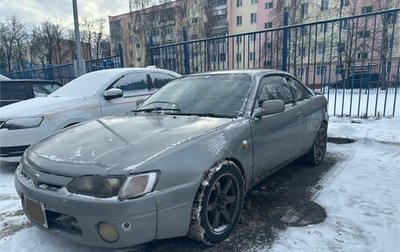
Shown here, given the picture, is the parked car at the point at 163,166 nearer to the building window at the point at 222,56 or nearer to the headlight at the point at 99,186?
the headlight at the point at 99,186

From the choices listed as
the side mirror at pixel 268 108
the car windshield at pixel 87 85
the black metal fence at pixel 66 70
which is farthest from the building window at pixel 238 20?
the side mirror at pixel 268 108

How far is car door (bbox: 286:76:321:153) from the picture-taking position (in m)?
4.12

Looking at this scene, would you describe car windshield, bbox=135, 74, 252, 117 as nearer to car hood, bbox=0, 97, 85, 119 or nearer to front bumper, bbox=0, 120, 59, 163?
car hood, bbox=0, 97, 85, 119

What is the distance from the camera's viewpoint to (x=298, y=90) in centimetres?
441

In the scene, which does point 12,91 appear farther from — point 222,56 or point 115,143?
point 115,143

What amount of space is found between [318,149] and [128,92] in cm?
342

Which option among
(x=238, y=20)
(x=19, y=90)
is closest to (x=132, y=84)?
(x=19, y=90)

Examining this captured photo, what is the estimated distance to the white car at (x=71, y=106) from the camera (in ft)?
14.8

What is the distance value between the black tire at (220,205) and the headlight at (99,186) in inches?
25.1

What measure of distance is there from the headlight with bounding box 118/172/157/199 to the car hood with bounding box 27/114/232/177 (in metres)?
0.07

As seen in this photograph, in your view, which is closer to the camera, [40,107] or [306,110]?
[306,110]

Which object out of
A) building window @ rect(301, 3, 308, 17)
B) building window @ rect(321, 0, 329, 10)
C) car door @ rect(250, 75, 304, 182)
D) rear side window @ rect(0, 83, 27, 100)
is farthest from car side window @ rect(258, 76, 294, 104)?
building window @ rect(321, 0, 329, 10)

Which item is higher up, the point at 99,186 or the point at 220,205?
the point at 99,186

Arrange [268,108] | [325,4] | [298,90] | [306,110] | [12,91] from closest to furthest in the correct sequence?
[268,108] → [306,110] → [298,90] → [12,91] → [325,4]
